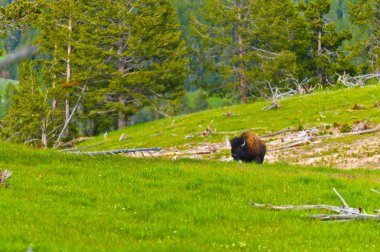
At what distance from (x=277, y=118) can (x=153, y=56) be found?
92.8 ft

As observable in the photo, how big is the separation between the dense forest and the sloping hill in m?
10.6

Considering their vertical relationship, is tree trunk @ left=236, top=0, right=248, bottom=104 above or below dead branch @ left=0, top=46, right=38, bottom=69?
below

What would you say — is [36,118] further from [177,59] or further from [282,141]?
[282,141]

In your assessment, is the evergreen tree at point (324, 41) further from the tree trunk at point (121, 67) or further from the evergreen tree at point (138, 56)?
the tree trunk at point (121, 67)

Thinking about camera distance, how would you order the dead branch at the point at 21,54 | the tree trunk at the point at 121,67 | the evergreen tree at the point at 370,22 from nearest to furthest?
1. the dead branch at the point at 21,54
2. the tree trunk at the point at 121,67
3. the evergreen tree at the point at 370,22

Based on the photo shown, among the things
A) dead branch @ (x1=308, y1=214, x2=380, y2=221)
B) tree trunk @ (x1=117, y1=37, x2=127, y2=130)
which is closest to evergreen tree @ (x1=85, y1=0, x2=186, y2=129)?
tree trunk @ (x1=117, y1=37, x2=127, y2=130)

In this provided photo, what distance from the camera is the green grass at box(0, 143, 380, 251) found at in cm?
923

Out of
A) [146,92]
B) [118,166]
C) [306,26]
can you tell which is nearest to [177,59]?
[146,92]

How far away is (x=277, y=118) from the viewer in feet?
116

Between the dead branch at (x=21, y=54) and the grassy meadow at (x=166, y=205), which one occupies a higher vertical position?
the dead branch at (x=21, y=54)

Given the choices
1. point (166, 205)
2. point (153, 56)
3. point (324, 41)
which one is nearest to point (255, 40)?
point (324, 41)

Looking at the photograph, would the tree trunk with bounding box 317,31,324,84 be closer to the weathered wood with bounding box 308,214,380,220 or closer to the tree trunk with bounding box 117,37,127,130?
the tree trunk with bounding box 117,37,127,130

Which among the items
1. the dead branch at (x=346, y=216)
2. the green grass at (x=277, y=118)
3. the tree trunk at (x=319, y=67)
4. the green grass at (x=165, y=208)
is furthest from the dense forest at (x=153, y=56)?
the dead branch at (x=346, y=216)

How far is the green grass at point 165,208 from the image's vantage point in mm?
9234
